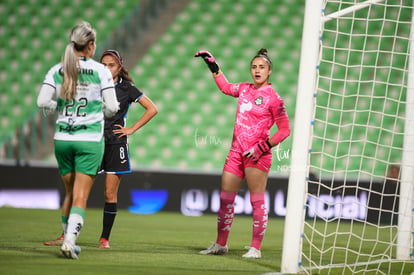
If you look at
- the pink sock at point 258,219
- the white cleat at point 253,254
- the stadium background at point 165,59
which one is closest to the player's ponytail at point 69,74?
the pink sock at point 258,219

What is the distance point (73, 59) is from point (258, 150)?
1556 mm

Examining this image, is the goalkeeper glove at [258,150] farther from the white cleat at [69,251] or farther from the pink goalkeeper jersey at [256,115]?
the white cleat at [69,251]

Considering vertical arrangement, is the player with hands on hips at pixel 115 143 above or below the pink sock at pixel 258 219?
above

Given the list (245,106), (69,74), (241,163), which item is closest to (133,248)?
(241,163)

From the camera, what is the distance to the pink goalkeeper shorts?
15.7 feet

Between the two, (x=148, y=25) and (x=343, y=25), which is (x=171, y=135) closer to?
(x=148, y=25)

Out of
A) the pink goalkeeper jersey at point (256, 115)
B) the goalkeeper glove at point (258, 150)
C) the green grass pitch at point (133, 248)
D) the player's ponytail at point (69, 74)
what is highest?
the player's ponytail at point (69, 74)

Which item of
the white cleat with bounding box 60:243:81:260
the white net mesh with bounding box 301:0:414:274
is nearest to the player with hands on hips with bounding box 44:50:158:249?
the white cleat with bounding box 60:243:81:260

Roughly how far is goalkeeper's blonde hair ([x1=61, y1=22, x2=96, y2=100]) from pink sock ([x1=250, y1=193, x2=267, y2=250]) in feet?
5.58

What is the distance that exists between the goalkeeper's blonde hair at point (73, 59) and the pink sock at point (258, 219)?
1.70m

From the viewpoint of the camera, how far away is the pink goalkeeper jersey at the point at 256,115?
4766mm

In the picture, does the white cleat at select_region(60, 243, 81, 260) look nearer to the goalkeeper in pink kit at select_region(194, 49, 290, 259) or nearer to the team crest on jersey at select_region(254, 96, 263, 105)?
the goalkeeper in pink kit at select_region(194, 49, 290, 259)

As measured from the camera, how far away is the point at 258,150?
4641 mm

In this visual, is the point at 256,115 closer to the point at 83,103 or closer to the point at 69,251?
the point at 83,103
